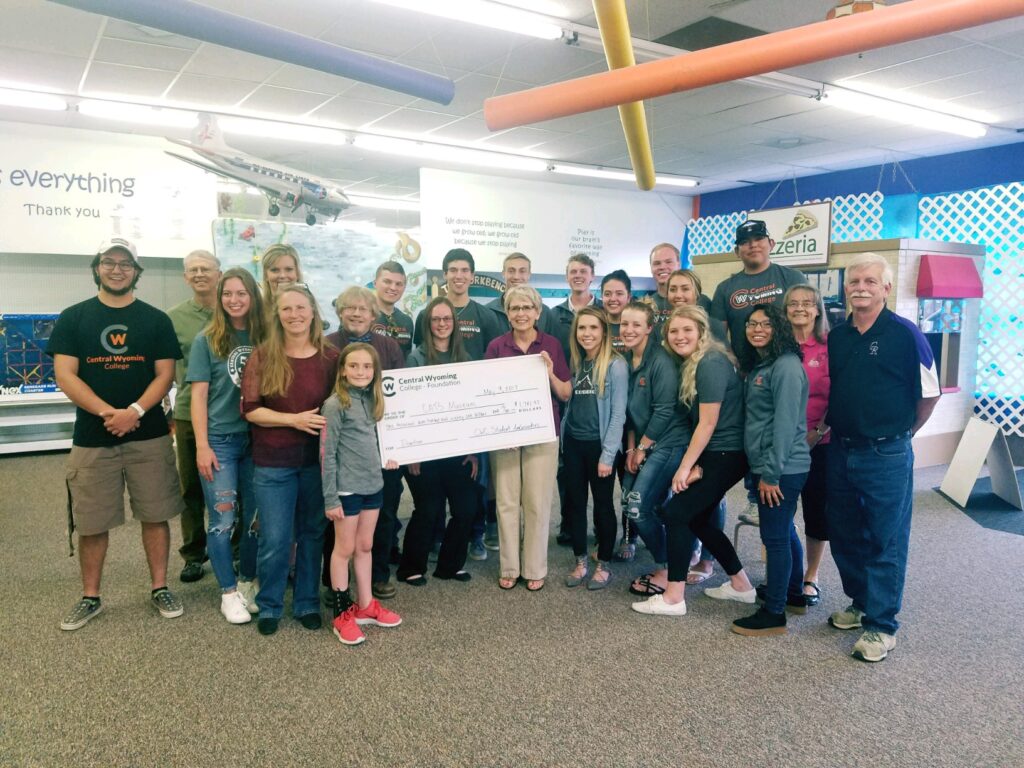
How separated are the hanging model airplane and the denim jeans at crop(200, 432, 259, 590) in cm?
448

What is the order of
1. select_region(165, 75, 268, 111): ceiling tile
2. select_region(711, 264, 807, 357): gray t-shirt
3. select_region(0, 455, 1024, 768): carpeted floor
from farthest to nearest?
select_region(165, 75, 268, 111): ceiling tile < select_region(711, 264, 807, 357): gray t-shirt < select_region(0, 455, 1024, 768): carpeted floor

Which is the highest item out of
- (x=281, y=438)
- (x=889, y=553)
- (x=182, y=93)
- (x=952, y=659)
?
(x=182, y=93)

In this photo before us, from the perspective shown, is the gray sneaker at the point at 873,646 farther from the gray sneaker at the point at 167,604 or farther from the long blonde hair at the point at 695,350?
the gray sneaker at the point at 167,604

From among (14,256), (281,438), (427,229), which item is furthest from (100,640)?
(427,229)

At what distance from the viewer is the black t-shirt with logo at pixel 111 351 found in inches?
109

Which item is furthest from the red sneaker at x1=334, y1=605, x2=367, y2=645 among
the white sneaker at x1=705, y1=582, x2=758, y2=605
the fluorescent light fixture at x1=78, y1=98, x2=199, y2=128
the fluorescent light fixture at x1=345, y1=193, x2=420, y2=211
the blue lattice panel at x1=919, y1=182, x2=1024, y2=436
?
the fluorescent light fixture at x1=345, y1=193, x2=420, y2=211

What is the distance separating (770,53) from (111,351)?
2.66 metres

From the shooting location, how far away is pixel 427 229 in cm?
852

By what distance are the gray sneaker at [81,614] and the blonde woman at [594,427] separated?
2.17 metres

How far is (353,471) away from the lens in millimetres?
2777

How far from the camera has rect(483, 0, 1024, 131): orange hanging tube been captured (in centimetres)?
129

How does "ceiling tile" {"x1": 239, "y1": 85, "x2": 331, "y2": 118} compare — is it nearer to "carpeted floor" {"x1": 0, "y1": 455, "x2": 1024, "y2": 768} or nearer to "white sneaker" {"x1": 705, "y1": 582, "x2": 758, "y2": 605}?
"carpeted floor" {"x1": 0, "y1": 455, "x2": 1024, "y2": 768}

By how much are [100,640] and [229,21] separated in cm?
245

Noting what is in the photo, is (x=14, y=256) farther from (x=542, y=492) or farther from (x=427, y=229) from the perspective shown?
(x=542, y=492)
